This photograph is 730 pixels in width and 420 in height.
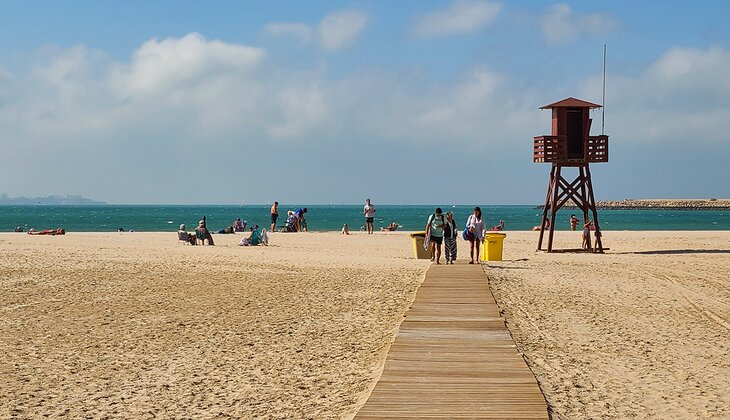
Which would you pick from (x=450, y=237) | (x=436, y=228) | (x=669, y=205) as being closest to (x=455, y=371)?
(x=436, y=228)

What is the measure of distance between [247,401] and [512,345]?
356cm

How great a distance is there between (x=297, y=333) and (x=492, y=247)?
38.4ft

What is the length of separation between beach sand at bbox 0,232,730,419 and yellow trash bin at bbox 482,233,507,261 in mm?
474

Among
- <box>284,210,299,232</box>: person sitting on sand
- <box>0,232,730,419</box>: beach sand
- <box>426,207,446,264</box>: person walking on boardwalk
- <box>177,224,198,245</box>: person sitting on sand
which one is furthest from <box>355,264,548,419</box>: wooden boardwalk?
<box>284,210,299,232</box>: person sitting on sand

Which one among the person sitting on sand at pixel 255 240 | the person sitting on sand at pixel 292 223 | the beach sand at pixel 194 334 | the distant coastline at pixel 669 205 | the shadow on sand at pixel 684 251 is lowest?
the beach sand at pixel 194 334

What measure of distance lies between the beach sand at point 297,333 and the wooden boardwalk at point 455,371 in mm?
316

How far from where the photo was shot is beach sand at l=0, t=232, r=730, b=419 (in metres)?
7.79

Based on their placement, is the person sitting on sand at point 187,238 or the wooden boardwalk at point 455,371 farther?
the person sitting on sand at point 187,238

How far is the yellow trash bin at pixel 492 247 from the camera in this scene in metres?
21.8

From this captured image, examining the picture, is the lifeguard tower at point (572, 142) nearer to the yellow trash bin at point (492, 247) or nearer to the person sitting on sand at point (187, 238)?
the yellow trash bin at point (492, 247)

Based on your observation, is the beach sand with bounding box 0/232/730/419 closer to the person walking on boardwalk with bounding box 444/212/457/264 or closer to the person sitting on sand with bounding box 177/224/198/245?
the person walking on boardwalk with bounding box 444/212/457/264

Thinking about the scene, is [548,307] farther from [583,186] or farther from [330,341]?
[583,186]

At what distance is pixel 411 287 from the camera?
15.6m

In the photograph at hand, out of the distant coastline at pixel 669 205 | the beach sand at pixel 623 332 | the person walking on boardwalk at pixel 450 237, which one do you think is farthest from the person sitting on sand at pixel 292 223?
the distant coastline at pixel 669 205
